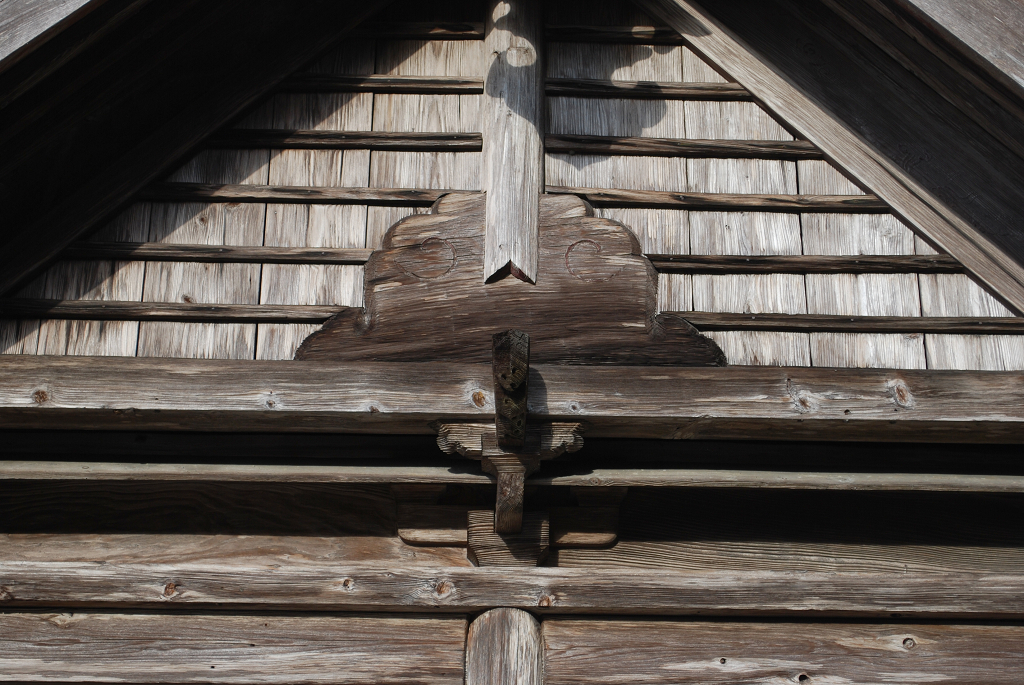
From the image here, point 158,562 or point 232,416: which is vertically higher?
point 232,416

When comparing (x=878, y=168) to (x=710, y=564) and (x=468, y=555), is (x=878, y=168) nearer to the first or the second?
(x=710, y=564)

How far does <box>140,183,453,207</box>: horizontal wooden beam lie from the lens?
2.90 metres

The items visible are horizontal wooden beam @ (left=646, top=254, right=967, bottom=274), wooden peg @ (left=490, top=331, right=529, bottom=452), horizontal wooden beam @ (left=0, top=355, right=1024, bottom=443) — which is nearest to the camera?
wooden peg @ (left=490, top=331, right=529, bottom=452)

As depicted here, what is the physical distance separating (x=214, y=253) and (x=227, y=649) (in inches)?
54.4

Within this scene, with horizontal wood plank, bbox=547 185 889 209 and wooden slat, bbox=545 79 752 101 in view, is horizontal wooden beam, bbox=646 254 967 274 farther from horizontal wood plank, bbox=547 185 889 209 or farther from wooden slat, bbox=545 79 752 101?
wooden slat, bbox=545 79 752 101

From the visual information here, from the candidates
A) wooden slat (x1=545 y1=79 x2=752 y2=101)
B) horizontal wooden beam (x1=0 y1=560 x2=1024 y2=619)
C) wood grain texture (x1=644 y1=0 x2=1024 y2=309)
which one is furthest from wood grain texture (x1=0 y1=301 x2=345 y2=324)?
wood grain texture (x1=644 y1=0 x2=1024 y2=309)

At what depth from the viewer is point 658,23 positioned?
320 centimetres

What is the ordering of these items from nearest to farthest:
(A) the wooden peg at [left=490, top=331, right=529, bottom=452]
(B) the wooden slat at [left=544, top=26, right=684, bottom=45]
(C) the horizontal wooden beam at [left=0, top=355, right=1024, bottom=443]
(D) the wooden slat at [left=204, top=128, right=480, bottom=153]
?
(A) the wooden peg at [left=490, top=331, right=529, bottom=452]
(C) the horizontal wooden beam at [left=0, top=355, right=1024, bottom=443]
(D) the wooden slat at [left=204, top=128, right=480, bottom=153]
(B) the wooden slat at [left=544, top=26, right=684, bottom=45]

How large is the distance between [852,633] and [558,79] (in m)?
2.29

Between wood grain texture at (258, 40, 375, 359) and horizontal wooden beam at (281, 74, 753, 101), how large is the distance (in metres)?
0.04

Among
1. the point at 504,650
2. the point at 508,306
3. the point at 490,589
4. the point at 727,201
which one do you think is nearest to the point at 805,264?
the point at 727,201

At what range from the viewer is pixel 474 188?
9.57 ft

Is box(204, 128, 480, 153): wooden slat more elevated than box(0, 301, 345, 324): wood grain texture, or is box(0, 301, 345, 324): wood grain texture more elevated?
box(204, 128, 480, 153): wooden slat

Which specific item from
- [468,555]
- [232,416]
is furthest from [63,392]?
[468,555]
